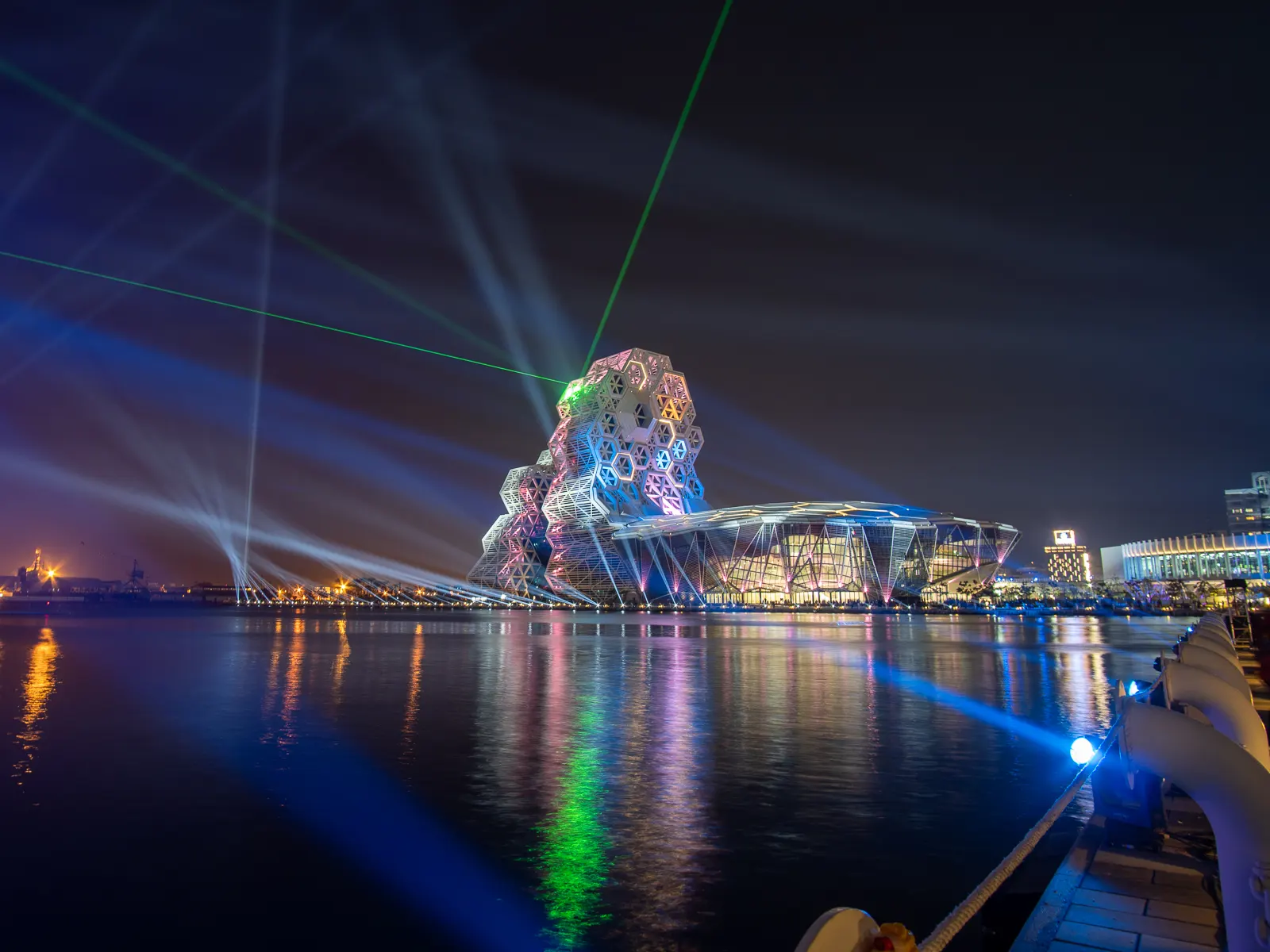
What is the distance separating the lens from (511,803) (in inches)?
426

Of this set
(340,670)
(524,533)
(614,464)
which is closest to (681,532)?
(614,464)

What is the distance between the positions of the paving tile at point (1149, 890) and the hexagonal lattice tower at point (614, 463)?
105 m

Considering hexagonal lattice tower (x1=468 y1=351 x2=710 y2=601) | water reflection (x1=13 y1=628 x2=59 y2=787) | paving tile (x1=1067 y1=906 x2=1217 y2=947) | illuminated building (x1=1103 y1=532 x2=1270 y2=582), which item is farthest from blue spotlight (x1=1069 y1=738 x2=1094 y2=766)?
illuminated building (x1=1103 y1=532 x2=1270 y2=582)

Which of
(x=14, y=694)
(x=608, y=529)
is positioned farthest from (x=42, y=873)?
(x=608, y=529)

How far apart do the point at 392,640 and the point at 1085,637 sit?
117ft

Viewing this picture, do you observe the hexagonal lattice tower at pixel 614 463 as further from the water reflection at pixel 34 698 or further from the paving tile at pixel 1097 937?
the paving tile at pixel 1097 937

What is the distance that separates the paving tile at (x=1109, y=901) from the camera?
5.96 metres

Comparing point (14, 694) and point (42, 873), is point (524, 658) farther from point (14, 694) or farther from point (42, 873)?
point (42, 873)

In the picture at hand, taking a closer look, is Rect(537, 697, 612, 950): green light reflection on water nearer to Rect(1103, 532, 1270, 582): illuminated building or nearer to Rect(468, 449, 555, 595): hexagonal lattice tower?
Rect(468, 449, 555, 595): hexagonal lattice tower

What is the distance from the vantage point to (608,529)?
379 feet

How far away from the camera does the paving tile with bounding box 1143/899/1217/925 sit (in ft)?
18.7

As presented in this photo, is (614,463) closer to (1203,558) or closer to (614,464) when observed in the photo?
(614,464)

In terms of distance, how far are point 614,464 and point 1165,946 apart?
4296 inches

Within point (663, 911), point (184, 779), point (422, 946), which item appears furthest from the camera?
point (184, 779)
